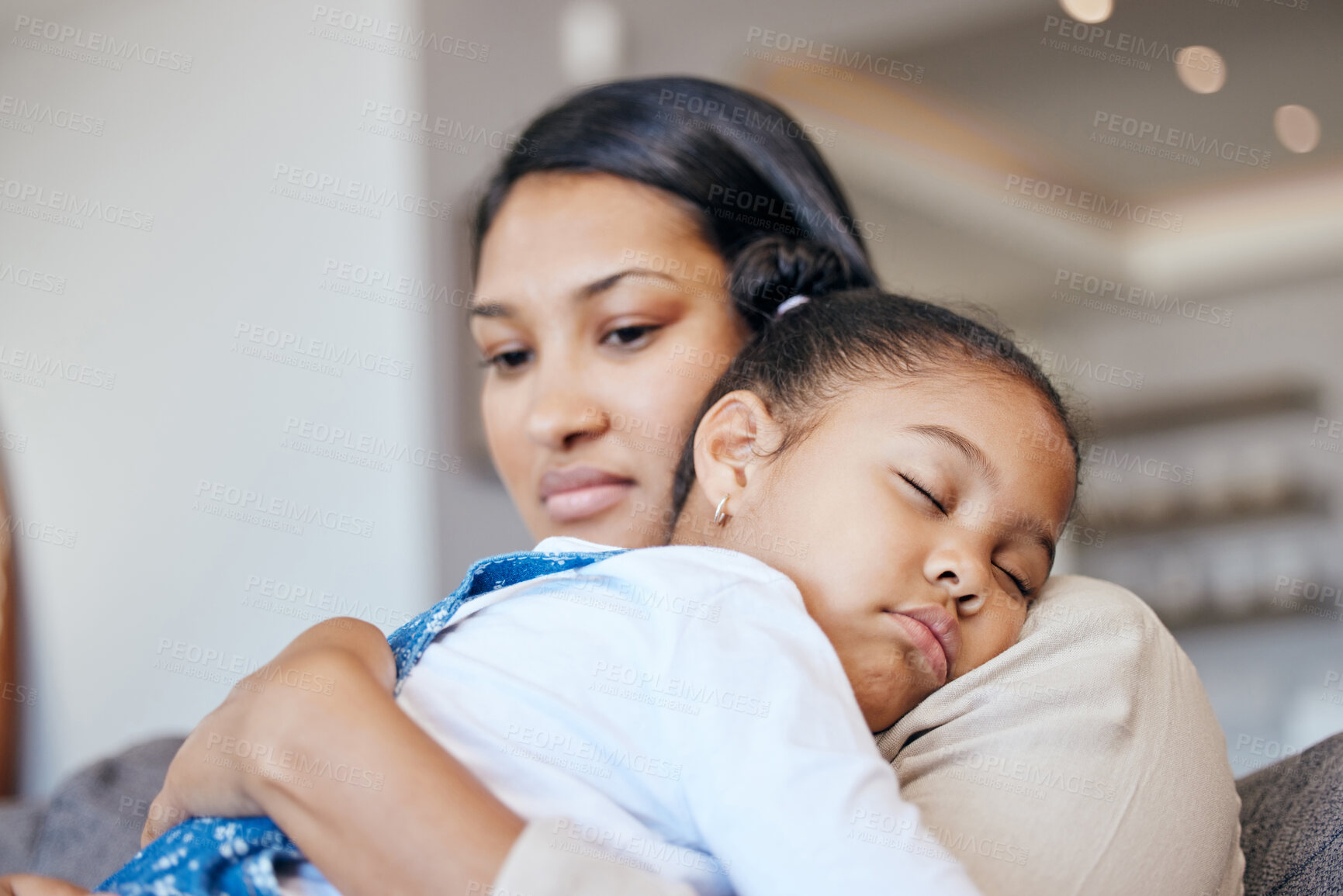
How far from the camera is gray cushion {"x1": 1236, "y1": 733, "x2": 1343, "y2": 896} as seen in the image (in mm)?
958

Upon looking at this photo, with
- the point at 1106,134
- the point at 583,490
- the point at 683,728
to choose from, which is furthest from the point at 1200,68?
the point at 683,728

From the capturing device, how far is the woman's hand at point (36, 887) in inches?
32.2

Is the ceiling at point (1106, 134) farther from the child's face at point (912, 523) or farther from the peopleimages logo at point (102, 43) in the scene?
the child's face at point (912, 523)

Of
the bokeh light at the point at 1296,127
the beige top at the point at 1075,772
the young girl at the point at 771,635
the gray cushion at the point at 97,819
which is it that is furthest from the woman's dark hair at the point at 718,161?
the bokeh light at the point at 1296,127

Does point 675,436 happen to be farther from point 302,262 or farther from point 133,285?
point 133,285

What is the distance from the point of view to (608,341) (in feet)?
4.66

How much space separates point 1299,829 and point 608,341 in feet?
3.19

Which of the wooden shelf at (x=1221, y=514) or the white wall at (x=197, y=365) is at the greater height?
the white wall at (x=197, y=365)

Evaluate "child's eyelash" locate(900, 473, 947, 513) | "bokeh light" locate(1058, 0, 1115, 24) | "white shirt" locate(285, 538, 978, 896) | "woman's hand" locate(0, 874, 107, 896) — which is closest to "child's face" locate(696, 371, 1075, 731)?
"child's eyelash" locate(900, 473, 947, 513)

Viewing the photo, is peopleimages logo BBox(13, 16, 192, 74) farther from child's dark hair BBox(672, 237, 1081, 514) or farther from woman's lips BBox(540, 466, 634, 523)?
child's dark hair BBox(672, 237, 1081, 514)

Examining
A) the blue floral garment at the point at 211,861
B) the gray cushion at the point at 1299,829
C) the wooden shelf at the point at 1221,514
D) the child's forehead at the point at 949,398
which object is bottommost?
the wooden shelf at the point at 1221,514

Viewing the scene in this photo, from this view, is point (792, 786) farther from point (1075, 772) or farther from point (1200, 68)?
point (1200, 68)

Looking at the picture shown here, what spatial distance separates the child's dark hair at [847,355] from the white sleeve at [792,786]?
365 millimetres

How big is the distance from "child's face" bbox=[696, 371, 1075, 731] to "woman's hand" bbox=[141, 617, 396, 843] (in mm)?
383
